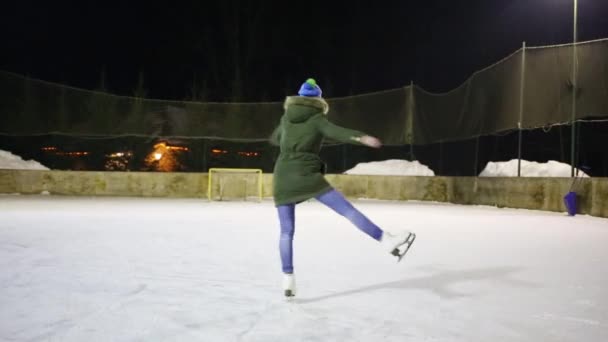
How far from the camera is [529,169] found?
15.4 meters

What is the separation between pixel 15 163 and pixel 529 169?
602 inches

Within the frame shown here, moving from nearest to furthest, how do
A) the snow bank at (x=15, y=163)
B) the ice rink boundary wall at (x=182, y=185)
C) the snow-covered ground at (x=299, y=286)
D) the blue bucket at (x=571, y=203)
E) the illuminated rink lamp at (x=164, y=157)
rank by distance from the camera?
the snow-covered ground at (x=299, y=286)
the blue bucket at (x=571, y=203)
the ice rink boundary wall at (x=182, y=185)
the snow bank at (x=15, y=163)
the illuminated rink lamp at (x=164, y=157)

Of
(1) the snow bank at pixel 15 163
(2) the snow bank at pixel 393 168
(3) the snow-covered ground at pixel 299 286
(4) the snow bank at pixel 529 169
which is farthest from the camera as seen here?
(2) the snow bank at pixel 393 168

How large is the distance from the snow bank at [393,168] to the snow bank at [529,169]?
199 cm

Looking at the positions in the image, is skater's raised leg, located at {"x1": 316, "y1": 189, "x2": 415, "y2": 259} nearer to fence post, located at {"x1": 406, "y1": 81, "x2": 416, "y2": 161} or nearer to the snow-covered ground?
the snow-covered ground

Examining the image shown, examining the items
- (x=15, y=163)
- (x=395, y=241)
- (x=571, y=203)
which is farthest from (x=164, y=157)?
(x=395, y=241)

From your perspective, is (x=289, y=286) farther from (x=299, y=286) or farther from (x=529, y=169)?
(x=529, y=169)

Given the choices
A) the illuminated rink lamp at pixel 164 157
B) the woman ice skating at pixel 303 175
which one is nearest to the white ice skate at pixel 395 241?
the woman ice skating at pixel 303 175

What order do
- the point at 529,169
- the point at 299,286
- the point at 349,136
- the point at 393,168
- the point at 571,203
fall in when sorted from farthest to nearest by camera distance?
the point at 393,168 < the point at 529,169 < the point at 571,203 < the point at 299,286 < the point at 349,136

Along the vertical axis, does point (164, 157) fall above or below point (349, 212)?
above

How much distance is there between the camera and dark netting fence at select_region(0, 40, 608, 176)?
14.8 m

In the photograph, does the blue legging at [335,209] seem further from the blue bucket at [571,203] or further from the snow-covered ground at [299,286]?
the blue bucket at [571,203]

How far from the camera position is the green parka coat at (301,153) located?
4055 mm

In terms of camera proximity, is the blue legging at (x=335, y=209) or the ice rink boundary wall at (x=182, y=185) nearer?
the blue legging at (x=335, y=209)
